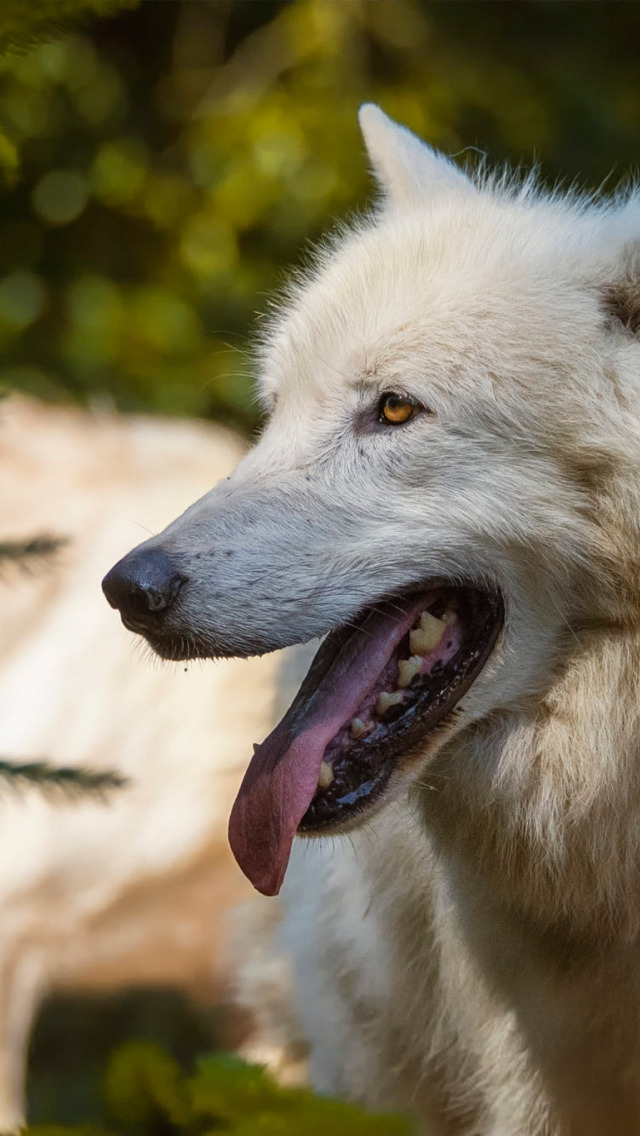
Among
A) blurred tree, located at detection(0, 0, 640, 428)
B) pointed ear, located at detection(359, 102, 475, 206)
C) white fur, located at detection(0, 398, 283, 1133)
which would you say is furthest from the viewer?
blurred tree, located at detection(0, 0, 640, 428)

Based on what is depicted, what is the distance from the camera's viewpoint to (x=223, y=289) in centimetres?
647

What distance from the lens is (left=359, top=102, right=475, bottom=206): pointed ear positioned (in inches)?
99.1

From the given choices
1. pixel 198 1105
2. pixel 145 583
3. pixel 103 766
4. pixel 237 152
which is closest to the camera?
pixel 198 1105

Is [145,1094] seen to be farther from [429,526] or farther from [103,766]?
[103,766]

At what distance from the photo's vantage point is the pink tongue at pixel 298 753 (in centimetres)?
198

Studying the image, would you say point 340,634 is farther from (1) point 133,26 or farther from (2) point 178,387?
(1) point 133,26

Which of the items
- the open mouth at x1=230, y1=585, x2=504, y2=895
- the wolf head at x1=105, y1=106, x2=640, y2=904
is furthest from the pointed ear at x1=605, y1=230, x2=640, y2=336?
the open mouth at x1=230, y1=585, x2=504, y2=895

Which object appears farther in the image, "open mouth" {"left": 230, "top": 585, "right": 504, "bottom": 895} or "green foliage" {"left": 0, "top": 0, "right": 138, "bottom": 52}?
"open mouth" {"left": 230, "top": 585, "right": 504, "bottom": 895}

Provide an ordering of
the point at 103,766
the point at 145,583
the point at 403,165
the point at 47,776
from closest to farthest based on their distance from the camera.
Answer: the point at 47,776
the point at 145,583
the point at 403,165
the point at 103,766

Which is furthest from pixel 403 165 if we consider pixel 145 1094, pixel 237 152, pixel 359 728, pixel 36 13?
pixel 237 152

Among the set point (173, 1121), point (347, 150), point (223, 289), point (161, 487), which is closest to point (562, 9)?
point (347, 150)

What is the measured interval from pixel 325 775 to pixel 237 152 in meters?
5.14

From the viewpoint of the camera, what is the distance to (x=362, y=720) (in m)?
2.00

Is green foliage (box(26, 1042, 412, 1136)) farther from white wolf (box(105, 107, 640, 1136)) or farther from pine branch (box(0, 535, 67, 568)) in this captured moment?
white wolf (box(105, 107, 640, 1136))
